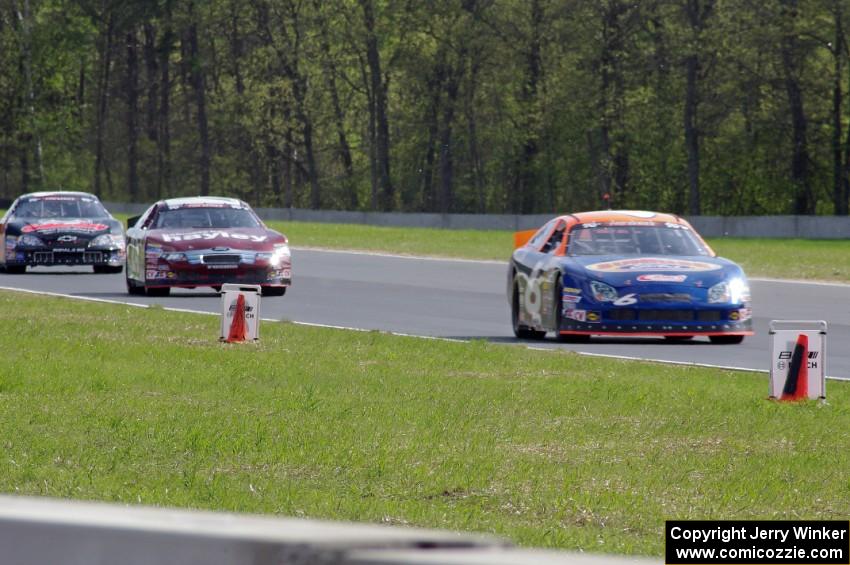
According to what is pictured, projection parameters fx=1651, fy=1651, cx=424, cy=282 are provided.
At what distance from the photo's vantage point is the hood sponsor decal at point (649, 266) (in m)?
17.1

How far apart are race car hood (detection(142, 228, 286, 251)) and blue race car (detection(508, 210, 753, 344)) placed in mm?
6699

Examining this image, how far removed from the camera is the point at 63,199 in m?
29.9

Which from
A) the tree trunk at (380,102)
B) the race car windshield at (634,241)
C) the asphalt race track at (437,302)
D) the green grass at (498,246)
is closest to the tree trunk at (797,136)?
the green grass at (498,246)

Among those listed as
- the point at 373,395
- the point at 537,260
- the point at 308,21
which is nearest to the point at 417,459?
the point at 373,395

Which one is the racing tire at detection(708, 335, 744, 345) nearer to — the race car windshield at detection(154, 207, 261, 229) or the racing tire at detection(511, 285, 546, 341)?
the racing tire at detection(511, 285, 546, 341)

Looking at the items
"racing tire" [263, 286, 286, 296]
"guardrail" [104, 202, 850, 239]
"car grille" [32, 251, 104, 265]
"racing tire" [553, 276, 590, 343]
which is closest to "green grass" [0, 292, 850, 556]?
"racing tire" [553, 276, 590, 343]

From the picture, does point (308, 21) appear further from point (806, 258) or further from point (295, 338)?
point (295, 338)

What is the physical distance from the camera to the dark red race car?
23.6 metres

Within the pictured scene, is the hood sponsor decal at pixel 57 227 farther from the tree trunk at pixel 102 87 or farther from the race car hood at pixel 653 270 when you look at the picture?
the tree trunk at pixel 102 87

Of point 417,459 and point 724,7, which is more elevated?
point 724,7

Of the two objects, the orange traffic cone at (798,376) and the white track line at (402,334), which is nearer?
the orange traffic cone at (798,376)

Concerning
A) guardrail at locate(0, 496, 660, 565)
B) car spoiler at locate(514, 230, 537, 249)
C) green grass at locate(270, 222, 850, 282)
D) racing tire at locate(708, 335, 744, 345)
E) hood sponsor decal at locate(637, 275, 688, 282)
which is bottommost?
green grass at locate(270, 222, 850, 282)

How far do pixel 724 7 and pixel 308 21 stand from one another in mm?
26341

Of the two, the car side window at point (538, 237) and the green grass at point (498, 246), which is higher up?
the car side window at point (538, 237)
